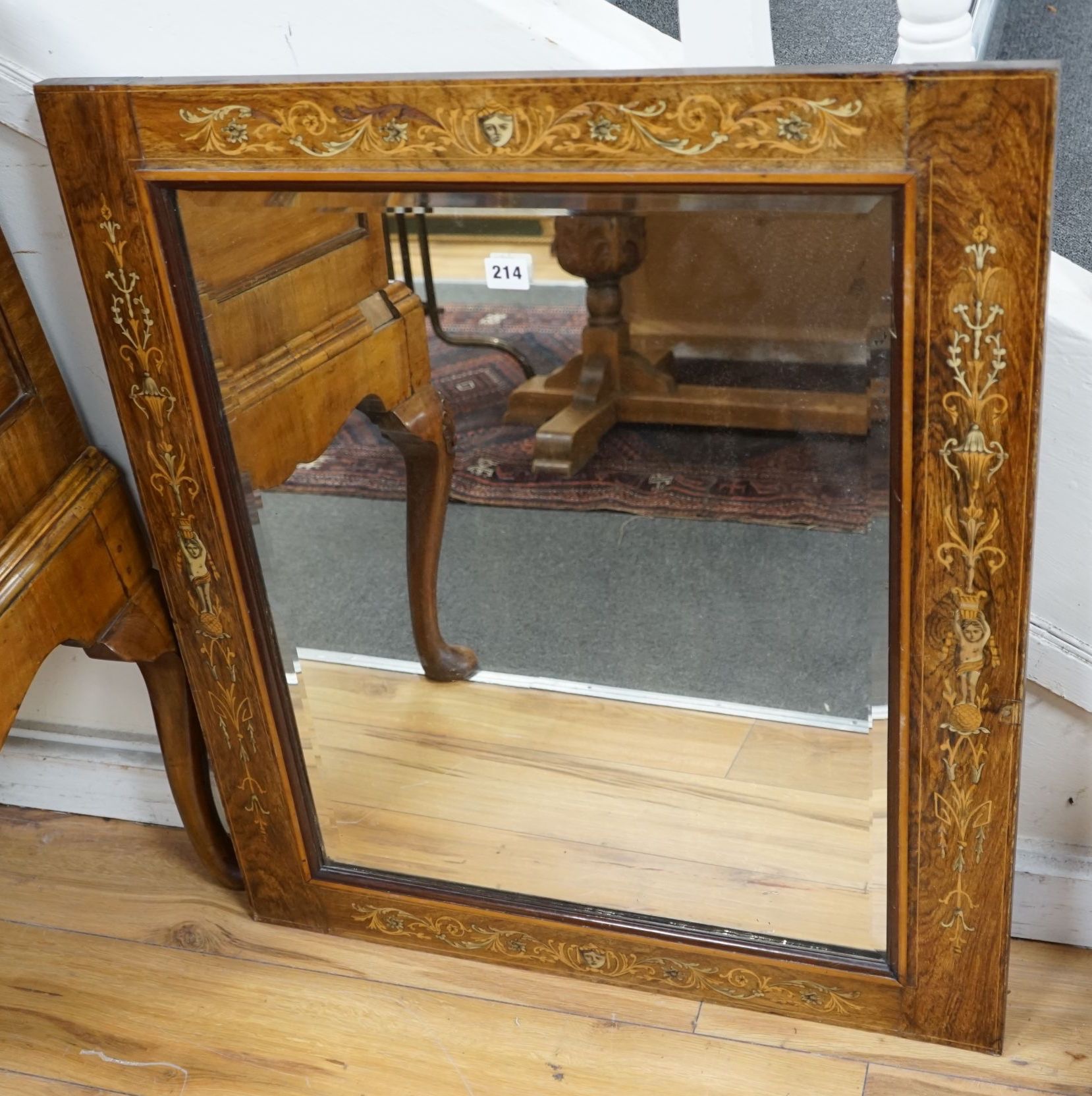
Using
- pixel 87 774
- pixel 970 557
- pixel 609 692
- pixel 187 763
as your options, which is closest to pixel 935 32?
pixel 970 557

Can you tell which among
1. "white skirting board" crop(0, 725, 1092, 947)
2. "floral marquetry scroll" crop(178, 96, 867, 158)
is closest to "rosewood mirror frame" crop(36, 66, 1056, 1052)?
"floral marquetry scroll" crop(178, 96, 867, 158)

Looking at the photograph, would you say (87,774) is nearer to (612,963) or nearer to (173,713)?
(173,713)

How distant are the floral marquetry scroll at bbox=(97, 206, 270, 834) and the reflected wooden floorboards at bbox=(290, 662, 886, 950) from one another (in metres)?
0.06

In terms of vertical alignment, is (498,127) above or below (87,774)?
above

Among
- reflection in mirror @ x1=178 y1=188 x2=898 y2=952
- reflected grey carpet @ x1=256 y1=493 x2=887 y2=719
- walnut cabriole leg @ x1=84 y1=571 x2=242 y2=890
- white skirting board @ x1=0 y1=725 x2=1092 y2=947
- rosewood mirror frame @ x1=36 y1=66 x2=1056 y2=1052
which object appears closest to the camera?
rosewood mirror frame @ x1=36 y1=66 x2=1056 y2=1052

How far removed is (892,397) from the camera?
818 millimetres

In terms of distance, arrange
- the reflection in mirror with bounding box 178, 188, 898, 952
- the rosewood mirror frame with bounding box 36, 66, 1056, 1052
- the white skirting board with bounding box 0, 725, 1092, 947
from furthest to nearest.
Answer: the white skirting board with bounding box 0, 725, 1092, 947
the reflection in mirror with bounding box 178, 188, 898, 952
the rosewood mirror frame with bounding box 36, 66, 1056, 1052

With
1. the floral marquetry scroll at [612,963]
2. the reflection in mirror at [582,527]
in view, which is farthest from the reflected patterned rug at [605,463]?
the floral marquetry scroll at [612,963]

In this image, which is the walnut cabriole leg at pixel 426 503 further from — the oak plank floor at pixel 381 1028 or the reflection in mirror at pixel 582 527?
the oak plank floor at pixel 381 1028

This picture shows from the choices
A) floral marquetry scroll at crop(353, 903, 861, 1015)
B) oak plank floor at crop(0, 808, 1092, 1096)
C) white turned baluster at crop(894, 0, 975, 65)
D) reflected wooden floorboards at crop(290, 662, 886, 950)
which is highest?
white turned baluster at crop(894, 0, 975, 65)

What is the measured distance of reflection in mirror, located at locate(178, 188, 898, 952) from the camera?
88 cm

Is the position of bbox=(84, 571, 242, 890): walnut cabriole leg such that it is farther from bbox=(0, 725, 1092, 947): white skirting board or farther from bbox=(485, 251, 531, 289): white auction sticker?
bbox=(485, 251, 531, 289): white auction sticker

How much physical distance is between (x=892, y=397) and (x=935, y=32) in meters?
0.24

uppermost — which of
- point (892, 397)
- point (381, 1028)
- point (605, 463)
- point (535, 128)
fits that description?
point (535, 128)
